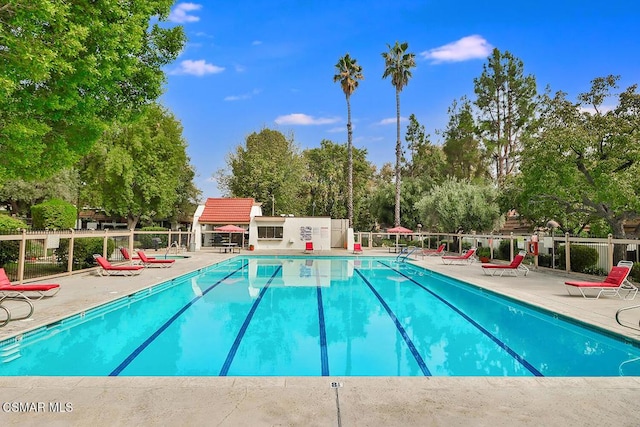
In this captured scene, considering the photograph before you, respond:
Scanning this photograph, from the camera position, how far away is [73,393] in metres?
4.07

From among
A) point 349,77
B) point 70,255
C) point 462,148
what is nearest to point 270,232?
point 349,77

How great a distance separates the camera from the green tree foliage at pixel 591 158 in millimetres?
15406

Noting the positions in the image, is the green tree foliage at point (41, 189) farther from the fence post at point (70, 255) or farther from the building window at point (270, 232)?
the fence post at point (70, 255)

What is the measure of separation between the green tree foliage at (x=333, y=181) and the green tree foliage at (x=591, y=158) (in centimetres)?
2810

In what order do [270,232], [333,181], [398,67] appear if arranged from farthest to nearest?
[333,181]
[398,67]
[270,232]

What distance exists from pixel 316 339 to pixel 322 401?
3678mm

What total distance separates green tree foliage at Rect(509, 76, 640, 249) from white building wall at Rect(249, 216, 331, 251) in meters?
15.6

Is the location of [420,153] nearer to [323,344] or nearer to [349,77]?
[349,77]

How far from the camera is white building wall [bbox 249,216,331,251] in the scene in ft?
102

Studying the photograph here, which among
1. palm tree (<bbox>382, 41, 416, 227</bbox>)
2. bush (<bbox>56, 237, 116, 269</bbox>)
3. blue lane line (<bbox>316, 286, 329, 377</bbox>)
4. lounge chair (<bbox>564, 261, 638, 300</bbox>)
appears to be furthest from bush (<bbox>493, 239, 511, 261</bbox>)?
bush (<bbox>56, 237, 116, 269</bbox>)

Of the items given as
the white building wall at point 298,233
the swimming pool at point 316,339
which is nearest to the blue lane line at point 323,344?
the swimming pool at point 316,339

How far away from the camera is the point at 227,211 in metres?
32.6

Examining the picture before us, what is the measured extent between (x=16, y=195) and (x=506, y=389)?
1692 inches

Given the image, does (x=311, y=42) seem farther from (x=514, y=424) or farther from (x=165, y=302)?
(x=514, y=424)
